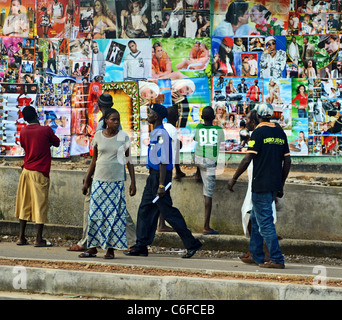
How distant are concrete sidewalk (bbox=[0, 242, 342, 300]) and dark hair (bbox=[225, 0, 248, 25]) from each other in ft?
17.8

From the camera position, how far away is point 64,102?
13.9m

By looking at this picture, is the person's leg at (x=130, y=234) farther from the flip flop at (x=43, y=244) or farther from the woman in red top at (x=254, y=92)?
the woman in red top at (x=254, y=92)

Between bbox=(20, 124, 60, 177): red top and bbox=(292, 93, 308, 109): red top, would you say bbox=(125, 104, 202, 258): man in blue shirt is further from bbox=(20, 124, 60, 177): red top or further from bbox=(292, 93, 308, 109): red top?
bbox=(292, 93, 308, 109): red top

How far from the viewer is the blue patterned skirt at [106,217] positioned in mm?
8945

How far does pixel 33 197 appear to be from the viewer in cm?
1043

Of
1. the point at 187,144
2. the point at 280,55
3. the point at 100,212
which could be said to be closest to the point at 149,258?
the point at 100,212

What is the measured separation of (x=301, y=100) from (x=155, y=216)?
15.1ft

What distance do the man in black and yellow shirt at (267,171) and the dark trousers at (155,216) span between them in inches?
41.2

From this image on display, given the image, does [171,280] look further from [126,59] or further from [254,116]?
[126,59]

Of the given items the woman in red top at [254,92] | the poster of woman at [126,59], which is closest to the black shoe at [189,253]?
the woman in red top at [254,92]

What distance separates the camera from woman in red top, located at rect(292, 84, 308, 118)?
12984mm

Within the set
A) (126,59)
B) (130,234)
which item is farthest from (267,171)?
(126,59)
